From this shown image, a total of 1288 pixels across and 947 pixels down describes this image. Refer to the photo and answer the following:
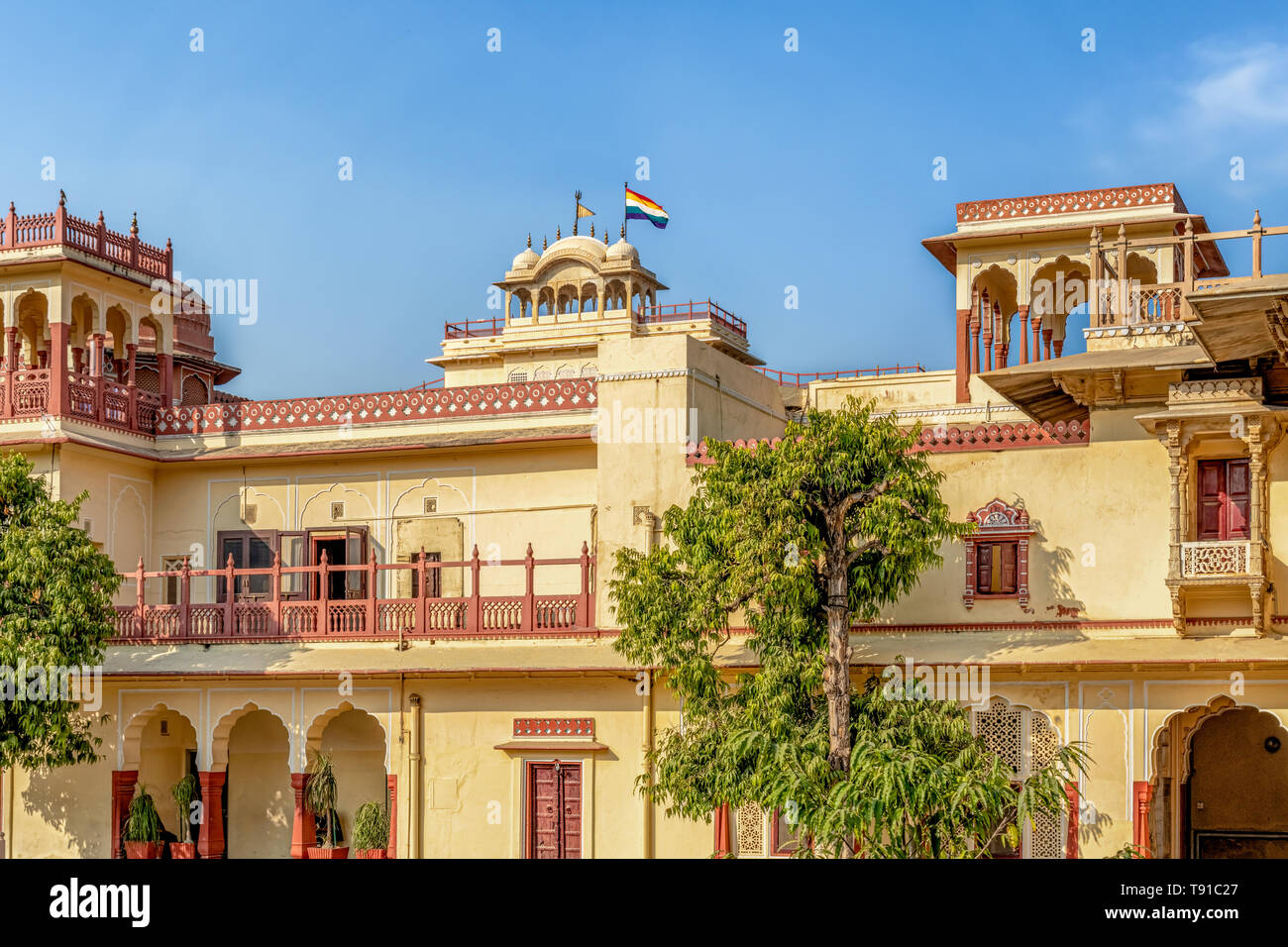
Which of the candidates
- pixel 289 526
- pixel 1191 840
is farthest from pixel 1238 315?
pixel 289 526

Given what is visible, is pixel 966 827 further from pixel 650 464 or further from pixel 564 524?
pixel 564 524

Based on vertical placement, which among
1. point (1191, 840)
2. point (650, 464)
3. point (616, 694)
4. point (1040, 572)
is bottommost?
point (1191, 840)

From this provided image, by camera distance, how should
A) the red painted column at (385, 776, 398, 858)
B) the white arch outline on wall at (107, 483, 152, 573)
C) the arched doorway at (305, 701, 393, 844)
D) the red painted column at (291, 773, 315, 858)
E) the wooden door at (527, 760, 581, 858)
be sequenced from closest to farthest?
1. the wooden door at (527, 760, 581, 858)
2. the red painted column at (385, 776, 398, 858)
3. the red painted column at (291, 773, 315, 858)
4. the arched doorway at (305, 701, 393, 844)
5. the white arch outline on wall at (107, 483, 152, 573)

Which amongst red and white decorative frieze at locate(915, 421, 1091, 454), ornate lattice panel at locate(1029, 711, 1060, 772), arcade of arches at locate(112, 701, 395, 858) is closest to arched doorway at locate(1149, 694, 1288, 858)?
ornate lattice panel at locate(1029, 711, 1060, 772)

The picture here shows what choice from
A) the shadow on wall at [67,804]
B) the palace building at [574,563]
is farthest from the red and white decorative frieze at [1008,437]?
the shadow on wall at [67,804]

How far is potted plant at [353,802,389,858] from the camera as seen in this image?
18431 mm

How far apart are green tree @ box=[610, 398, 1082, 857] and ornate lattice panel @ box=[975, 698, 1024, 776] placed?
41 centimetres

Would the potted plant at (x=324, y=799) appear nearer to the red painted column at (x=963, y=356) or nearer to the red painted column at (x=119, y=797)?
the red painted column at (x=119, y=797)

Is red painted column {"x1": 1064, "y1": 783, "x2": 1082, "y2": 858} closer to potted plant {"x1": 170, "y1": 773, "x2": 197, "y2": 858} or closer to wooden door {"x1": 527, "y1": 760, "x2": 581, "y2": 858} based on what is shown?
wooden door {"x1": 527, "y1": 760, "x2": 581, "y2": 858}

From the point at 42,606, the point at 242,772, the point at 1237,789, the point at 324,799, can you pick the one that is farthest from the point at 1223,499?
the point at 242,772

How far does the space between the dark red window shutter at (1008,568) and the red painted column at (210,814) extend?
8901mm

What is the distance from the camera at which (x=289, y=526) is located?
72.4ft
